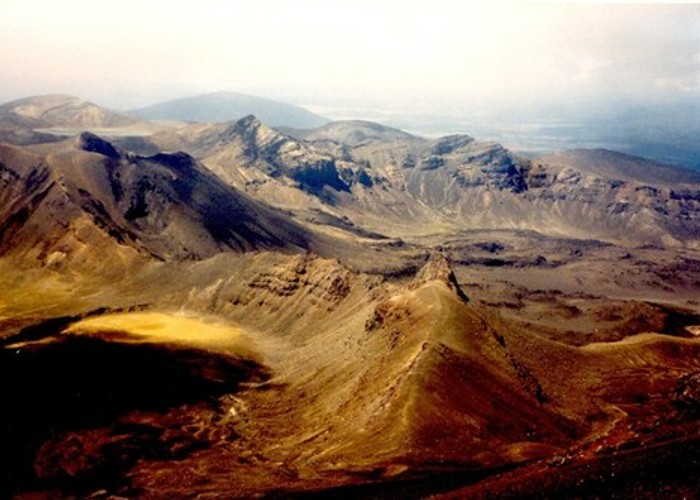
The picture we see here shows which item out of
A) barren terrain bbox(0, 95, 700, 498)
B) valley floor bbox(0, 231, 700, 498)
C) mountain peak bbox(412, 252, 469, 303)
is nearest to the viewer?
valley floor bbox(0, 231, 700, 498)

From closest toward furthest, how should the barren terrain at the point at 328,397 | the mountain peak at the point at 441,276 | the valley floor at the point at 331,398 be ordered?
the valley floor at the point at 331,398
the barren terrain at the point at 328,397
the mountain peak at the point at 441,276

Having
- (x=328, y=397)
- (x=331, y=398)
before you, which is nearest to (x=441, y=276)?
(x=328, y=397)

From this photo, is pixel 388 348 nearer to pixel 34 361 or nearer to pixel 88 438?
pixel 88 438

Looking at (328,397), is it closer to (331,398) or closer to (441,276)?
(331,398)

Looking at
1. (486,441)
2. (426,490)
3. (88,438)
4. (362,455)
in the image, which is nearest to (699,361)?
(486,441)

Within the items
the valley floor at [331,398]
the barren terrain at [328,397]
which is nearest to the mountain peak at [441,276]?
the barren terrain at [328,397]

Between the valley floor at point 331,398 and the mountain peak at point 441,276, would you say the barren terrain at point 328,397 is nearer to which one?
the valley floor at point 331,398

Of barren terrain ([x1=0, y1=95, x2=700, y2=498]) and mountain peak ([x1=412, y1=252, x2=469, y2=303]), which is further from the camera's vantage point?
mountain peak ([x1=412, y1=252, x2=469, y2=303])

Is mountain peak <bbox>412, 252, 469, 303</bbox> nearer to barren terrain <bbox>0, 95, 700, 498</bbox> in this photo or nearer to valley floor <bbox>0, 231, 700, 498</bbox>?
barren terrain <bbox>0, 95, 700, 498</bbox>

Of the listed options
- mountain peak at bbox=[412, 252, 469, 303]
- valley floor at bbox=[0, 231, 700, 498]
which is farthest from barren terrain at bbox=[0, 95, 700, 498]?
mountain peak at bbox=[412, 252, 469, 303]

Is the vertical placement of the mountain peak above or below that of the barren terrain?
above

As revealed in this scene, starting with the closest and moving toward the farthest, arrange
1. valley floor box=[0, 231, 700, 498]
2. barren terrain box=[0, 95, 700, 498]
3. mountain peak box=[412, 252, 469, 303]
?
1. valley floor box=[0, 231, 700, 498]
2. barren terrain box=[0, 95, 700, 498]
3. mountain peak box=[412, 252, 469, 303]
